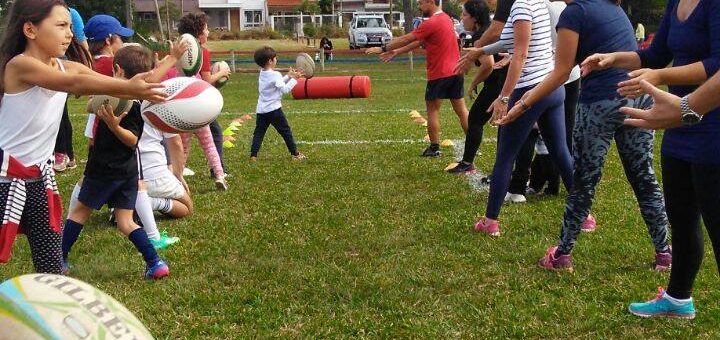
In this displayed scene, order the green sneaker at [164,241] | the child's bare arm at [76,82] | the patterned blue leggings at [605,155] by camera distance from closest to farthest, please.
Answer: the child's bare arm at [76,82] → the patterned blue leggings at [605,155] → the green sneaker at [164,241]

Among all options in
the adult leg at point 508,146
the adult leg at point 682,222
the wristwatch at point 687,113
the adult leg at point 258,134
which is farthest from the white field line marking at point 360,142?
the wristwatch at point 687,113

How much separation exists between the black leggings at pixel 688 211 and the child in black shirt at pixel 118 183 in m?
3.14

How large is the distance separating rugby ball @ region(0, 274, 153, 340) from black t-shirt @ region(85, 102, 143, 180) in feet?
7.65

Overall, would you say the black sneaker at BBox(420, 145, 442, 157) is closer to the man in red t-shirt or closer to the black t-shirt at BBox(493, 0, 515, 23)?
the man in red t-shirt

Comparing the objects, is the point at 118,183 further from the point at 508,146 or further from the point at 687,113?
the point at 687,113

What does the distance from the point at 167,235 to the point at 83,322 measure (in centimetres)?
361

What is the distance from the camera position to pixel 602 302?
422 centimetres

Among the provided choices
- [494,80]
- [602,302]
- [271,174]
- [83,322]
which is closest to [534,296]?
[602,302]

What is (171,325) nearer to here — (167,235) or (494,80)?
(167,235)

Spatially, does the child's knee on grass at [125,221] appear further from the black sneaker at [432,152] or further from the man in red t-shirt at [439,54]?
the black sneaker at [432,152]

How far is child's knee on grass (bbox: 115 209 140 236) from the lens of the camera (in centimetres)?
480

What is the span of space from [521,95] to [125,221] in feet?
9.84

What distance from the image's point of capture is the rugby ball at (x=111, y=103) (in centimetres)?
441

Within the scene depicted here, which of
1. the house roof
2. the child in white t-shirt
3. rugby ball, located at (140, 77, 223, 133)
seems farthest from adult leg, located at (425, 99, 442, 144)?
the house roof
